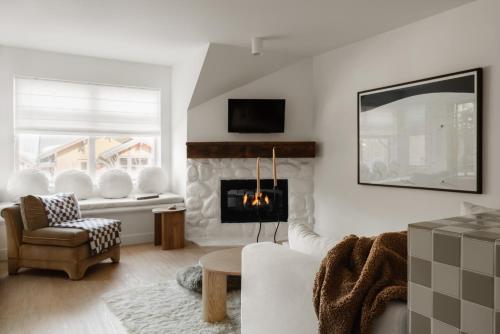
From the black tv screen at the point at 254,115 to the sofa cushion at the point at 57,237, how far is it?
2.19 meters

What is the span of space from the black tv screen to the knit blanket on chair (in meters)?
1.89

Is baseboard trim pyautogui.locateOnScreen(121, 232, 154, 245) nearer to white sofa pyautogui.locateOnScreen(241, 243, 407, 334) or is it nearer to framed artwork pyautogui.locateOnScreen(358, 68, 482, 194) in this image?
framed artwork pyautogui.locateOnScreen(358, 68, 482, 194)

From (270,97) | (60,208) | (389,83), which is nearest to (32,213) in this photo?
(60,208)

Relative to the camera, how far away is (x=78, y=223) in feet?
12.3

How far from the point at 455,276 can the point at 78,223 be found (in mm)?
3763

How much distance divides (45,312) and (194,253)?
1.86 meters

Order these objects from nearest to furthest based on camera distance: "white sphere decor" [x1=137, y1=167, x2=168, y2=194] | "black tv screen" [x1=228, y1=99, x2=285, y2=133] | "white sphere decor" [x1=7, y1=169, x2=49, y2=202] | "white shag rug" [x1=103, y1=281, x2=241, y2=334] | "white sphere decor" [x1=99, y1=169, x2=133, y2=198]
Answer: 1. "white shag rug" [x1=103, y1=281, x2=241, y2=334]
2. "white sphere decor" [x1=7, y1=169, x2=49, y2=202]
3. "black tv screen" [x1=228, y1=99, x2=285, y2=133]
4. "white sphere decor" [x1=99, y1=169, x2=133, y2=198]
5. "white sphere decor" [x1=137, y1=167, x2=168, y2=194]

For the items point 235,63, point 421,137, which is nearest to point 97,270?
point 235,63

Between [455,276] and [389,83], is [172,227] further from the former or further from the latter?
[455,276]

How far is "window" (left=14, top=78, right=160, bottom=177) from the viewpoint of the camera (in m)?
4.75

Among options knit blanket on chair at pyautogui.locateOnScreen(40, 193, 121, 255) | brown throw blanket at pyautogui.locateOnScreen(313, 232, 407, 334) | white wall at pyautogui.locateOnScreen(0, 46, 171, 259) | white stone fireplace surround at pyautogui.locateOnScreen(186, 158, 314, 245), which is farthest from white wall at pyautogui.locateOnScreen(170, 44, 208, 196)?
brown throw blanket at pyautogui.locateOnScreen(313, 232, 407, 334)

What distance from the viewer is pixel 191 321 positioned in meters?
2.58

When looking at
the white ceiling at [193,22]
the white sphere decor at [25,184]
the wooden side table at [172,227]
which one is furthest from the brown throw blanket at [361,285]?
the white sphere decor at [25,184]

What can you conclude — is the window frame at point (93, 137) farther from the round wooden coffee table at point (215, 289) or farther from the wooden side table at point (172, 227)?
the round wooden coffee table at point (215, 289)
